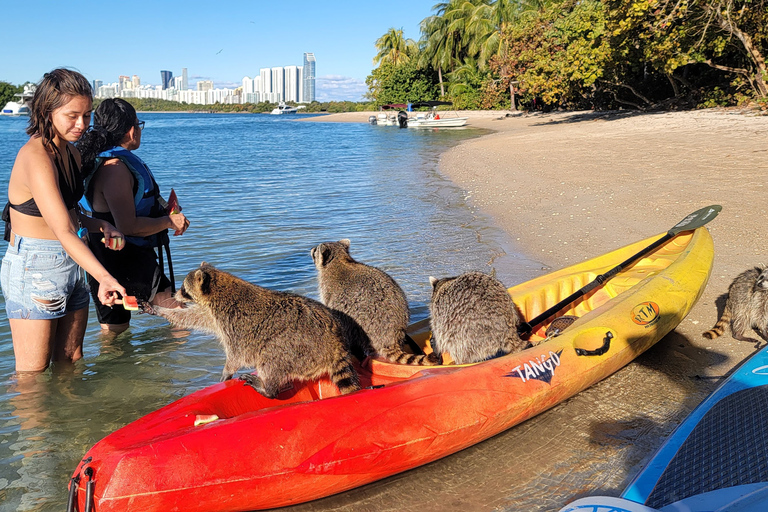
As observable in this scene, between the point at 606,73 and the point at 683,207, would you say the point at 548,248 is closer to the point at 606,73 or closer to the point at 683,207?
the point at 683,207

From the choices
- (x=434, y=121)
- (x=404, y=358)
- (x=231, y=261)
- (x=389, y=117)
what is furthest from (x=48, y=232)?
Result: (x=389, y=117)

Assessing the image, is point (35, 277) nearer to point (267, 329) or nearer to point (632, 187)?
point (267, 329)

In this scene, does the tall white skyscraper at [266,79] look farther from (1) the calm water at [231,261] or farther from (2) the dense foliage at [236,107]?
(1) the calm water at [231,261]

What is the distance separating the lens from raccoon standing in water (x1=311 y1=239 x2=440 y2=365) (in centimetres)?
487

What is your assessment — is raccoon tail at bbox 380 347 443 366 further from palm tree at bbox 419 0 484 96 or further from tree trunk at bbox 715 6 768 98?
palm tree at bbox 419 0 484 96

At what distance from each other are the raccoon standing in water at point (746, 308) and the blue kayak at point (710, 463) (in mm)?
2064

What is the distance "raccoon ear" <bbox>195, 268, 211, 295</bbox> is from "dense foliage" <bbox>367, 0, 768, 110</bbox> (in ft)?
67.1

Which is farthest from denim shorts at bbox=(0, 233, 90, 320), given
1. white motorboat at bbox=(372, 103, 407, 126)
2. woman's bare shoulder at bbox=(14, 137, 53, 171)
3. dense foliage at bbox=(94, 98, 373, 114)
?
dense foliage at bbox=(94, 98, 373, 114)

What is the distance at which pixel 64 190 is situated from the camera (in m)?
4.13

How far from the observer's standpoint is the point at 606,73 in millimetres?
30625

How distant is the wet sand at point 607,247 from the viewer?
159 inches

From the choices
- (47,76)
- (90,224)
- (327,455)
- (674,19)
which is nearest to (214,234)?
(90,224)

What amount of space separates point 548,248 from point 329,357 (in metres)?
6.24

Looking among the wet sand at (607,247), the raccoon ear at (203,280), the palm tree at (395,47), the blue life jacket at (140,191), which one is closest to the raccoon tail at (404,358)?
the wet sand at (607,247)
